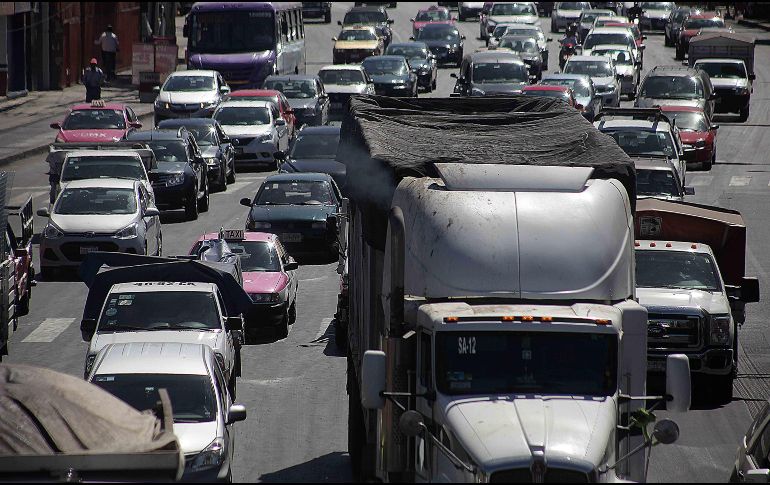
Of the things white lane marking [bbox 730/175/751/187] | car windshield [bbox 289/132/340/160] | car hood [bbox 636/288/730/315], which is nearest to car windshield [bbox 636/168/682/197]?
car hood [bbox 636/288/730/315]

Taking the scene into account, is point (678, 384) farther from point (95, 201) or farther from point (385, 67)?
point (385, 67)

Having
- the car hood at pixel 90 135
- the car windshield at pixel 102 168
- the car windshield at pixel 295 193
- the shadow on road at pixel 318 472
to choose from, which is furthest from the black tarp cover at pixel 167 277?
the car hood at pixel 90 135


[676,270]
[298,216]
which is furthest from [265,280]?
[676,270]

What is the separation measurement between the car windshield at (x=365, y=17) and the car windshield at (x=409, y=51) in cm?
1458

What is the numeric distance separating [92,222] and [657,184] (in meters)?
9.92

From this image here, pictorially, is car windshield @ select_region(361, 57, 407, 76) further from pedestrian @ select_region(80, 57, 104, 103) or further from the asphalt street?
the asphalt street

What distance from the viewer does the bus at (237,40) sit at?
48562mm

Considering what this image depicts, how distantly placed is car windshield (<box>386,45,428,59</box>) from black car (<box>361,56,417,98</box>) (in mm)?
3979

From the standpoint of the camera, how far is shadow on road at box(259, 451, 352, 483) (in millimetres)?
15008

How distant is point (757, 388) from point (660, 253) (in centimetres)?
212

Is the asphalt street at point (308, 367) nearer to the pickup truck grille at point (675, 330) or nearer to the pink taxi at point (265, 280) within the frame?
the pink taxi at point (265, 280)

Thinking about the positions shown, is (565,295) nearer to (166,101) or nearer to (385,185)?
(385,185)

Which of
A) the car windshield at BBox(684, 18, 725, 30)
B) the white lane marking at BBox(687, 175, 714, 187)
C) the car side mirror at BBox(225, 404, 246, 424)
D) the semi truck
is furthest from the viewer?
the car windshield at BBox(684, 18, 725, 30)

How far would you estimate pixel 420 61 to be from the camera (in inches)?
2215
